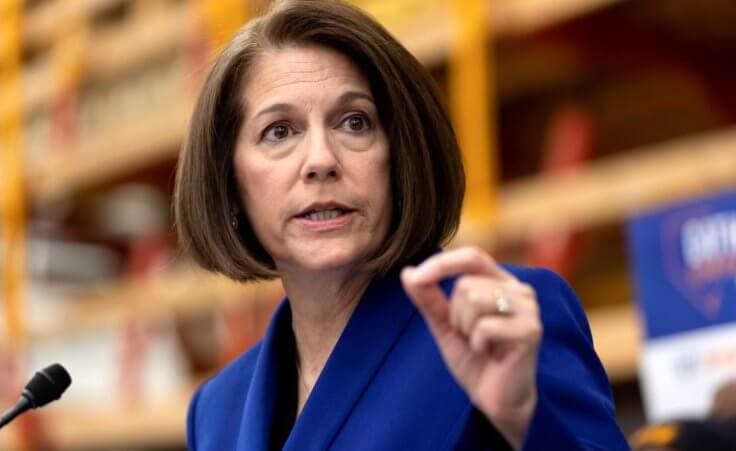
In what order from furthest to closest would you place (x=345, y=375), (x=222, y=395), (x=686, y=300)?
(x=686, y=300) < (x=222, y=395) < (x=345, y=375)

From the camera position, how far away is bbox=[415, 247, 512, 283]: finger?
176 cm

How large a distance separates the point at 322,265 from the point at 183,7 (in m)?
12.2

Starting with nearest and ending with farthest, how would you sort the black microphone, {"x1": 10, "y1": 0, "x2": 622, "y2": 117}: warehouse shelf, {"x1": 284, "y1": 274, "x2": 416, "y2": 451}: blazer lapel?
{"x1": 284, "y1": 274, "x2": 416, "y2": 451}: blazer lapel
the black microphone
{"x1": 10, "y1": 0, "x2": 622, "y2": 117}: warehouse shelf

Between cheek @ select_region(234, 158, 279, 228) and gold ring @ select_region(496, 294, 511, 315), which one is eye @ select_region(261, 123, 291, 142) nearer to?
cheek @ select_region(234, 158, 279, 228)

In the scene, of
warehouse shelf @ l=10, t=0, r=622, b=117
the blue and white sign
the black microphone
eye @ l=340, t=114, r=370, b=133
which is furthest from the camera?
warehouse shelf @ l=10, t=0, r=622, b=117

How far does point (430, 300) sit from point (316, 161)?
0.53 meters

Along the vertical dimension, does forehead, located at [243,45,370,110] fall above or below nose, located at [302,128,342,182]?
above

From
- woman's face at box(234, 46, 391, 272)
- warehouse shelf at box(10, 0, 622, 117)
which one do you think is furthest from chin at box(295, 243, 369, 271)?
warehouse shelf at box(10, 0, 622, 117)

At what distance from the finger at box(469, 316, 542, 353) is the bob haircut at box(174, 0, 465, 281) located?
1.94 feet

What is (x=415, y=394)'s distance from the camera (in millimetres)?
2154

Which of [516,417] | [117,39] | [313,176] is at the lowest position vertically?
[516,417]

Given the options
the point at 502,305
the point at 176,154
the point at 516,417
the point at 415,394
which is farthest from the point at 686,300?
the point at 176,154

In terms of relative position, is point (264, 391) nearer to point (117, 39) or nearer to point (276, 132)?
point (276, 132)

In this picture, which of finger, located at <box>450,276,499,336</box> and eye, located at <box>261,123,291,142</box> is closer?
finger, located at <box>450,276,499,336</box>
